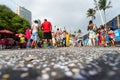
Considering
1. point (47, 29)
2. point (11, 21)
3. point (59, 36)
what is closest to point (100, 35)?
point (59, 36)

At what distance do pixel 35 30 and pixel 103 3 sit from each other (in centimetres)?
9360

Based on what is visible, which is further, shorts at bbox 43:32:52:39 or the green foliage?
the green foliage

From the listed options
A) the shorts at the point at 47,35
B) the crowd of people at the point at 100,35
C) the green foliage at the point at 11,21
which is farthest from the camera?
the green foliage at the point at 11,21

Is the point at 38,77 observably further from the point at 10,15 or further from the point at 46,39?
the point at 10,15

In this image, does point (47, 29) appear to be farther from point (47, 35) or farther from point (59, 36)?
point (59, 36)

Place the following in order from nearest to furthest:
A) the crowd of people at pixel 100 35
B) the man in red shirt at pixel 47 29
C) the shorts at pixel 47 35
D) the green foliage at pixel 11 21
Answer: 1. the man in red shirt at pixel 47 29
2. the shorts at pixel 47 35
3. the crowd of people at pixel 100 35
4. the green foliage at pixel 11 21

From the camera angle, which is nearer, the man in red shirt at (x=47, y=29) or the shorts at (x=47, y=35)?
the man in red shirt at (x=47, y=29)

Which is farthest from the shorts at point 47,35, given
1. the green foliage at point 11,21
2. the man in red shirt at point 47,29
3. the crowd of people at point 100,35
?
the green foliage at point 11,21

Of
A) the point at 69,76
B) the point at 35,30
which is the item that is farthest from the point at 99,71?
the point at 35,30

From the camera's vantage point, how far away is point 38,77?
649 cm

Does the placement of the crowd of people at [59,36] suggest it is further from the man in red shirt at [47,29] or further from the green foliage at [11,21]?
the green foliage at [11,21]

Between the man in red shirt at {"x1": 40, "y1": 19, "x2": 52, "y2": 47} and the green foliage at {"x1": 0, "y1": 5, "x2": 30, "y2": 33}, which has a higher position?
the green foliage at {"x1": 0, "y1": 5, "x2": 30, "y2": 33}

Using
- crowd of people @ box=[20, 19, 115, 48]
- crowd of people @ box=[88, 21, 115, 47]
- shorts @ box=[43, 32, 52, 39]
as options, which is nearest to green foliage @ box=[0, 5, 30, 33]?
crowd of people @ box=[20, 19, 115, 48]

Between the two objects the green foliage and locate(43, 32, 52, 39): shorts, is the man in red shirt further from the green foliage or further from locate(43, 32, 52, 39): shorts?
the green foliage
